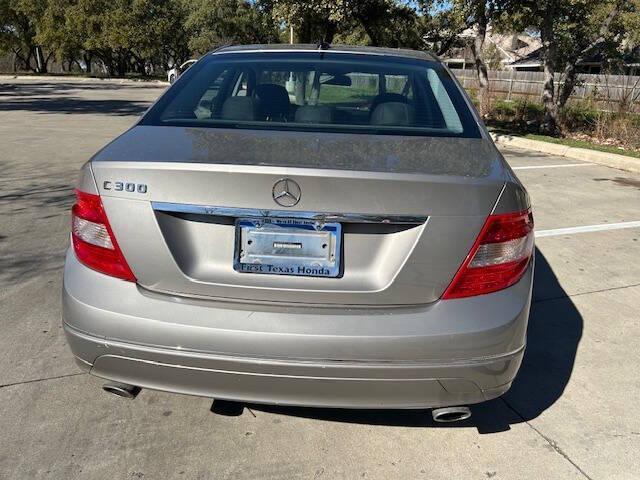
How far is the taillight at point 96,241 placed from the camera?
7.07 ft

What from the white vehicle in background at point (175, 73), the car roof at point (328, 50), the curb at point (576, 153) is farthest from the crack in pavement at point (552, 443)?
the curb at point (576, 153)

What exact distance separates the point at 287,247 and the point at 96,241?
75 centimetres

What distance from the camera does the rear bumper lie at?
206 cm

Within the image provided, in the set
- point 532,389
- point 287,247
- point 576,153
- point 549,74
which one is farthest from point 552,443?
point 549,74

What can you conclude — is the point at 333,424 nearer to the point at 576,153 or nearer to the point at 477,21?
the point at 576,153

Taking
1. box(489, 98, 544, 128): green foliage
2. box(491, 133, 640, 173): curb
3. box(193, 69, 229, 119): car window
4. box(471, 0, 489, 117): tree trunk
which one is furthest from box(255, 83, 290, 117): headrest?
box(489, 98, 544, 128): green foliage

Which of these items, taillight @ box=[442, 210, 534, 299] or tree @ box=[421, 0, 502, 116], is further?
tree @ box=[421, 0, 502, 116]

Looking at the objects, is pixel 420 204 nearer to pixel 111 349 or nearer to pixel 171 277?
pixel 171 277

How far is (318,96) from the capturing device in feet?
10.8

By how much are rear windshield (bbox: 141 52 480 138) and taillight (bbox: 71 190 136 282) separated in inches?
26.4

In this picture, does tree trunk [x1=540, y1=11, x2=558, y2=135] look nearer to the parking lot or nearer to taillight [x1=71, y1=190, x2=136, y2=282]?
the parking lot

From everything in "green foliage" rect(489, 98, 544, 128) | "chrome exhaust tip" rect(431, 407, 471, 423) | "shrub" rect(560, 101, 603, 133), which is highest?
"chrome exhaust tip" rect(431, 407, 471, 423)

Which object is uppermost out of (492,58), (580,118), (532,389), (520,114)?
(492,58)

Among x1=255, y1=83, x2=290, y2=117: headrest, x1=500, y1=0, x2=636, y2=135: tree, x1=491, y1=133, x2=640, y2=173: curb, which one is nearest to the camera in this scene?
x1=255, y1=83, x2=290, y2=117: headrest
